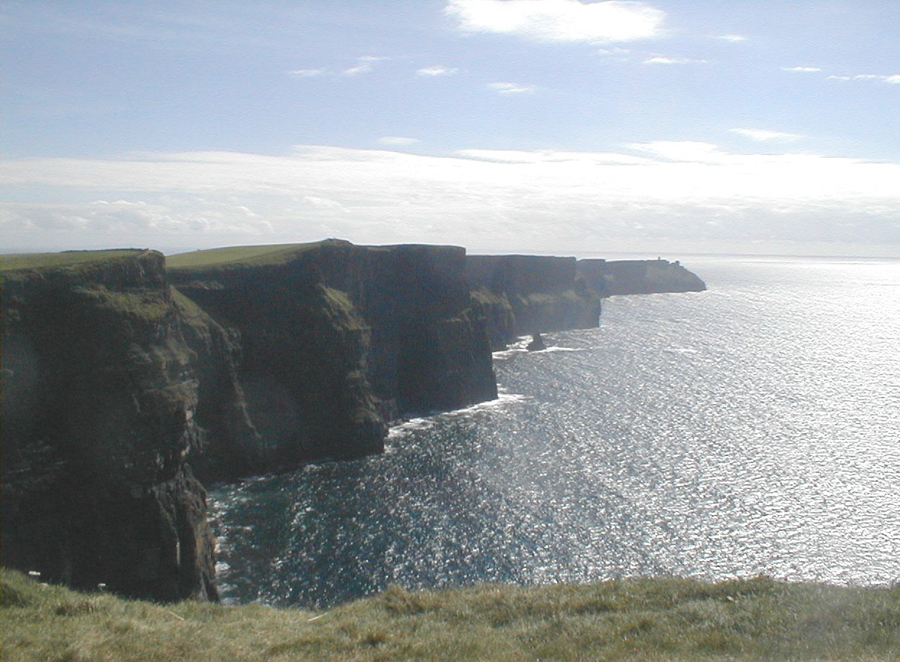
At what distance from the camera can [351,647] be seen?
63.2ft

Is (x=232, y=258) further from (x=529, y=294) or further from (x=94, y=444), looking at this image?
(x=529, y=294)

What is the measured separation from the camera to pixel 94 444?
41.3 m

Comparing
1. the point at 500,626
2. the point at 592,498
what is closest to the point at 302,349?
the point at 592,498

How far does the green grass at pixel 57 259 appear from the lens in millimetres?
45222

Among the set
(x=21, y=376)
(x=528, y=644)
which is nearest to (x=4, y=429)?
(x=21, y=376)

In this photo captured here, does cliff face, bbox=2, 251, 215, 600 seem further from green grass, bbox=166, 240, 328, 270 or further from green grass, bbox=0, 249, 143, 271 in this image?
green grass, bbox=166, 240, 328, 270

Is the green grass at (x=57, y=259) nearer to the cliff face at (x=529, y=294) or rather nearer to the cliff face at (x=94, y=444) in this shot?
the cliff face at (x=94, y=444)

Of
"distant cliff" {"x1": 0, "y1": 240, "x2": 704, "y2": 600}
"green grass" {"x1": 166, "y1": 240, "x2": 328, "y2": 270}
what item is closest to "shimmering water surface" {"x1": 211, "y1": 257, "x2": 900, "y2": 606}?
"distant cliff" {"x1": 0, "y1": 240, "x2": 704, "y2": 600}

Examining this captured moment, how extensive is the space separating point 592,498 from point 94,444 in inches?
1508

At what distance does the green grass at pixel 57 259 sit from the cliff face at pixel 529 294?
10164 cm

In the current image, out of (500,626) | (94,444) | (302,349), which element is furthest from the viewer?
(302,349)

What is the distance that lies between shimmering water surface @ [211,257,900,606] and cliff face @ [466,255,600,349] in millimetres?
49053

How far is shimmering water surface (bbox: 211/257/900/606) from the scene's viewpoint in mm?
47469

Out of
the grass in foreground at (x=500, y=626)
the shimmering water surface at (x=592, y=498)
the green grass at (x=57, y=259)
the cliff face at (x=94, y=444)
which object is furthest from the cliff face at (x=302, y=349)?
the grass in foreground at (x=500, y=626)
